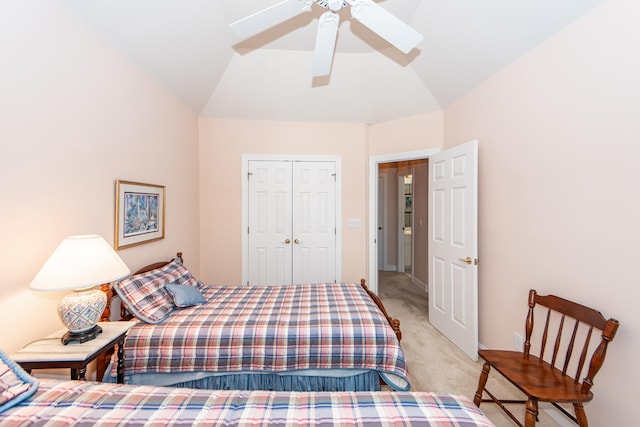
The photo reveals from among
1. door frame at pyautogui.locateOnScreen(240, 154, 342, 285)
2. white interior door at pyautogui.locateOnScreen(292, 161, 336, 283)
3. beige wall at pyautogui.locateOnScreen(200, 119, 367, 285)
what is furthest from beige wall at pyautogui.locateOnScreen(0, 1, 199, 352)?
white interior door at pyautogui.locateOnScreen(292, 161, 336, 283)

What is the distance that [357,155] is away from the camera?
3953 mm

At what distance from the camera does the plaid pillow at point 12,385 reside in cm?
103

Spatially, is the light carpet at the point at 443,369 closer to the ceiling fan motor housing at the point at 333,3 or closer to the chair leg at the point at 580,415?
the chair leg at the point at 580,415

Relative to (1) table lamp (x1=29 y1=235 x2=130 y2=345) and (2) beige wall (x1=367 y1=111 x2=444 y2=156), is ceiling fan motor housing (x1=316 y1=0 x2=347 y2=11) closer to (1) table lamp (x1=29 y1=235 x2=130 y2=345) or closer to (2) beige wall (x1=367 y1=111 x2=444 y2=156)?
(1) table lamp (x1=29 y1=235 x2=130 y2=345)

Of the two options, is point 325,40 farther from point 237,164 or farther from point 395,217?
point 395,217

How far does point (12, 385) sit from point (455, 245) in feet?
10.4

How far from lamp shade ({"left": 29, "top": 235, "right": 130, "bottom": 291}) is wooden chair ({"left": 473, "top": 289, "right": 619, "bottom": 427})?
7.64 ft

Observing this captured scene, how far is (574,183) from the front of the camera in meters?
1.83

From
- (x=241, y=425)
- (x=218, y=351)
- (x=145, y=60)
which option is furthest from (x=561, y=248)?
(x=145, y=60)

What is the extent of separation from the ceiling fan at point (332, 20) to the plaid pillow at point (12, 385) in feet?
6.46

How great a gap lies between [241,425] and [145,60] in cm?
270

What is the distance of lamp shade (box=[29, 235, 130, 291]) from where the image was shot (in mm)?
1392

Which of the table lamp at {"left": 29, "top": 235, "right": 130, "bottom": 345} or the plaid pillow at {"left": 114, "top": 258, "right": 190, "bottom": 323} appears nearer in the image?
the table lamp at {"left": 29, "top": 235, "right": 130, "bottom": 345}

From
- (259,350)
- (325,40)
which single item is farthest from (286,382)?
(325,40)
